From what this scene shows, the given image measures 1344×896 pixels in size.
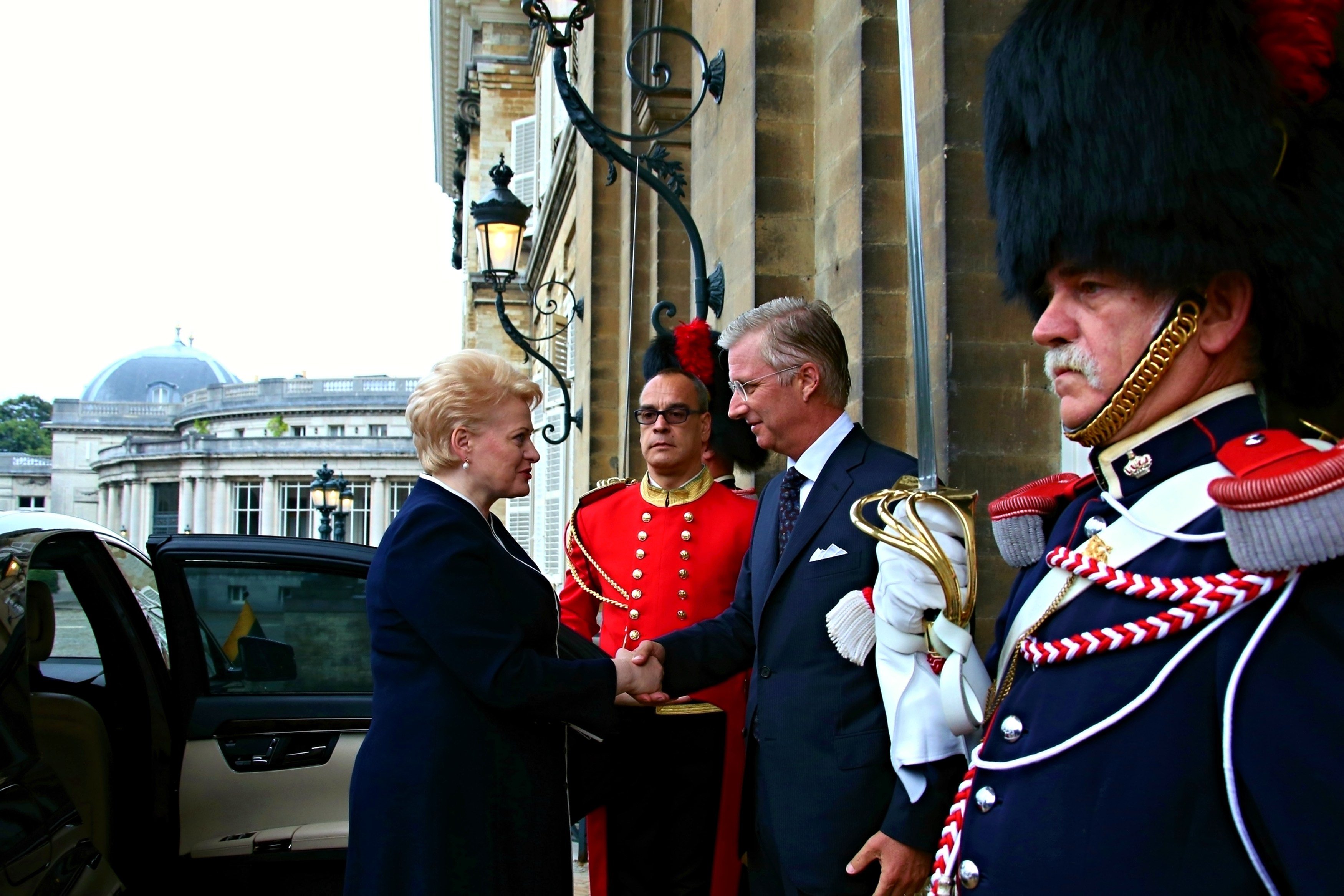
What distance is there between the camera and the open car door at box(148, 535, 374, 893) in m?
3.68

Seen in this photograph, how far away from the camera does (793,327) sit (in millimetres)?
3023

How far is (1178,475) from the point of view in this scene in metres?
1.67

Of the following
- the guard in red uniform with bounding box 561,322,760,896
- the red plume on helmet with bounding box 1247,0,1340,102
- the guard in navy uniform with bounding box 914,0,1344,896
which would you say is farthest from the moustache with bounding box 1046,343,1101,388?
the guard in red uniform with bounding box 561,322,760,896

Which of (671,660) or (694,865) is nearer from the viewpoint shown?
(671,660)

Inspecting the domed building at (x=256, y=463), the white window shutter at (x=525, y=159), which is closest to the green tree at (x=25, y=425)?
the domed building at (x=256, y=463)

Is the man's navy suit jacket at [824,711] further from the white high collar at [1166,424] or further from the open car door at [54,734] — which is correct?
the open car door at [54,734]

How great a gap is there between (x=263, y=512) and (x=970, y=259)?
68.9 meters

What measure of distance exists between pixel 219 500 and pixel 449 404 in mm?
70301

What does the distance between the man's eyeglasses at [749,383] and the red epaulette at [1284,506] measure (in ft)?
5.16

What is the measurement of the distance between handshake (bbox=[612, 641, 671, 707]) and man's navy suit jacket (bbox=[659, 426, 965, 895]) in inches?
10.2

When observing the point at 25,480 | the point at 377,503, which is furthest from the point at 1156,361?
the point at 25,480

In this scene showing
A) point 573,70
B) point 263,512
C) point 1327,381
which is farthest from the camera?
point 263,512

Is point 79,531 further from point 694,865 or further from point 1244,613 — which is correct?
point 1244,613

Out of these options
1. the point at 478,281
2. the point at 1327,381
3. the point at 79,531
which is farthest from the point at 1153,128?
the point at 478,281
